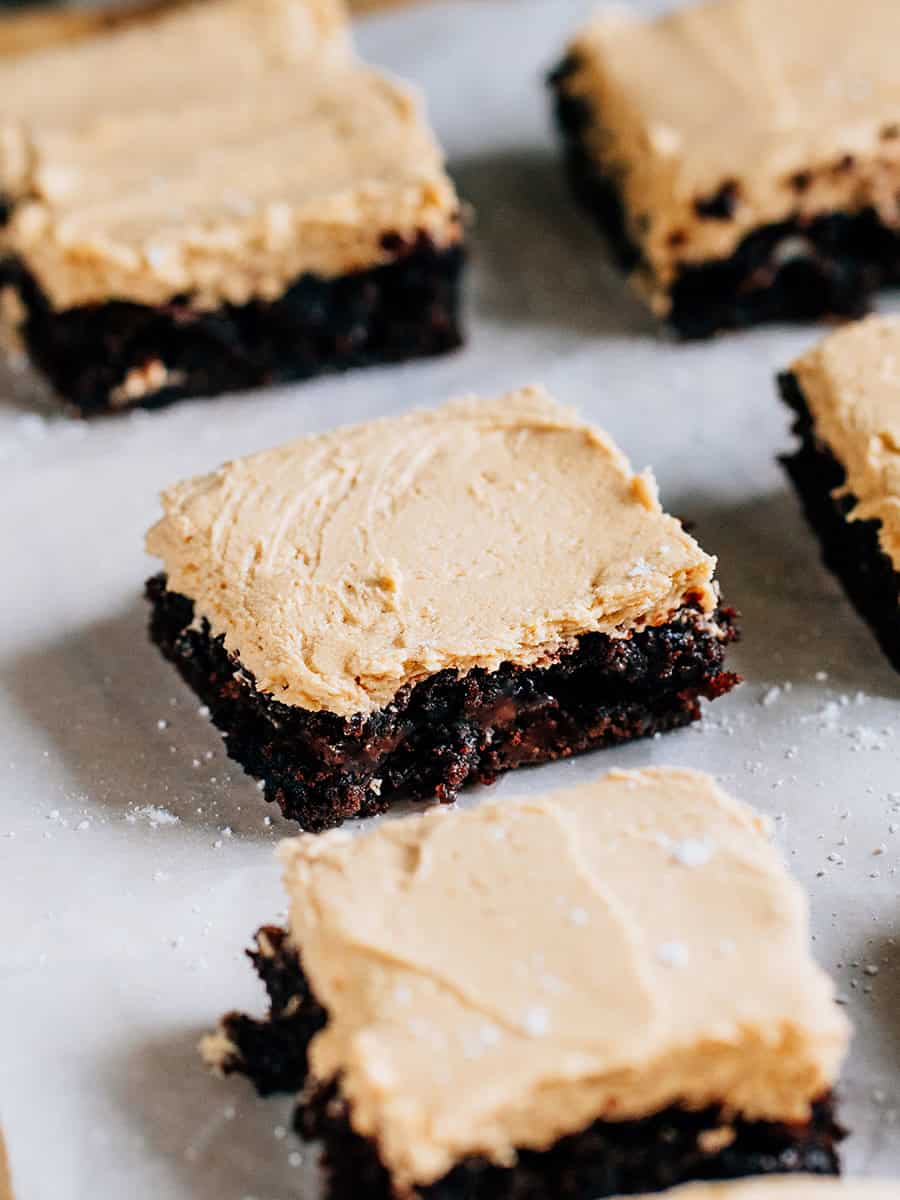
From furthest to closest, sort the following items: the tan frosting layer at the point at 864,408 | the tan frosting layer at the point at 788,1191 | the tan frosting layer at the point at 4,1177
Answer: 1. the tan frosting layer at the point at 864,408
2. the tan frosting layer at the point at 4,1177
3. the tan frosting layer at the point at 788,1191

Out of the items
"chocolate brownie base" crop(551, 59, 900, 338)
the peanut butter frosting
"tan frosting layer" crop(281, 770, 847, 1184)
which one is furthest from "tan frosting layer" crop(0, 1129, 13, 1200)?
"chocolate brownie base" crop(551, 59, 900, 338)

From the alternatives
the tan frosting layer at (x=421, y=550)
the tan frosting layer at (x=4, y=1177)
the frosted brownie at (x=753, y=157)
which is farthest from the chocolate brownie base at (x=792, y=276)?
the tan frosting layer at (x=4, y=1177)

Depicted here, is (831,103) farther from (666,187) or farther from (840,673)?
(840,673)

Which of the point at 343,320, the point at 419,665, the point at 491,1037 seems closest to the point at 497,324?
the point at 343,320

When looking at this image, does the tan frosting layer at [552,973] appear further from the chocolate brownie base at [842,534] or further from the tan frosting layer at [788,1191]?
the chocolate brownie base at [842,534]

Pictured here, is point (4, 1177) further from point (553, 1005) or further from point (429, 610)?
point (429, 610)

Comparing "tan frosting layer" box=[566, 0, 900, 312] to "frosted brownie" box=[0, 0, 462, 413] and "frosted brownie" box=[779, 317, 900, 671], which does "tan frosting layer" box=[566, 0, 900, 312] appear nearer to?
"frosted brownie" box=[0, 0, 462, 413]
